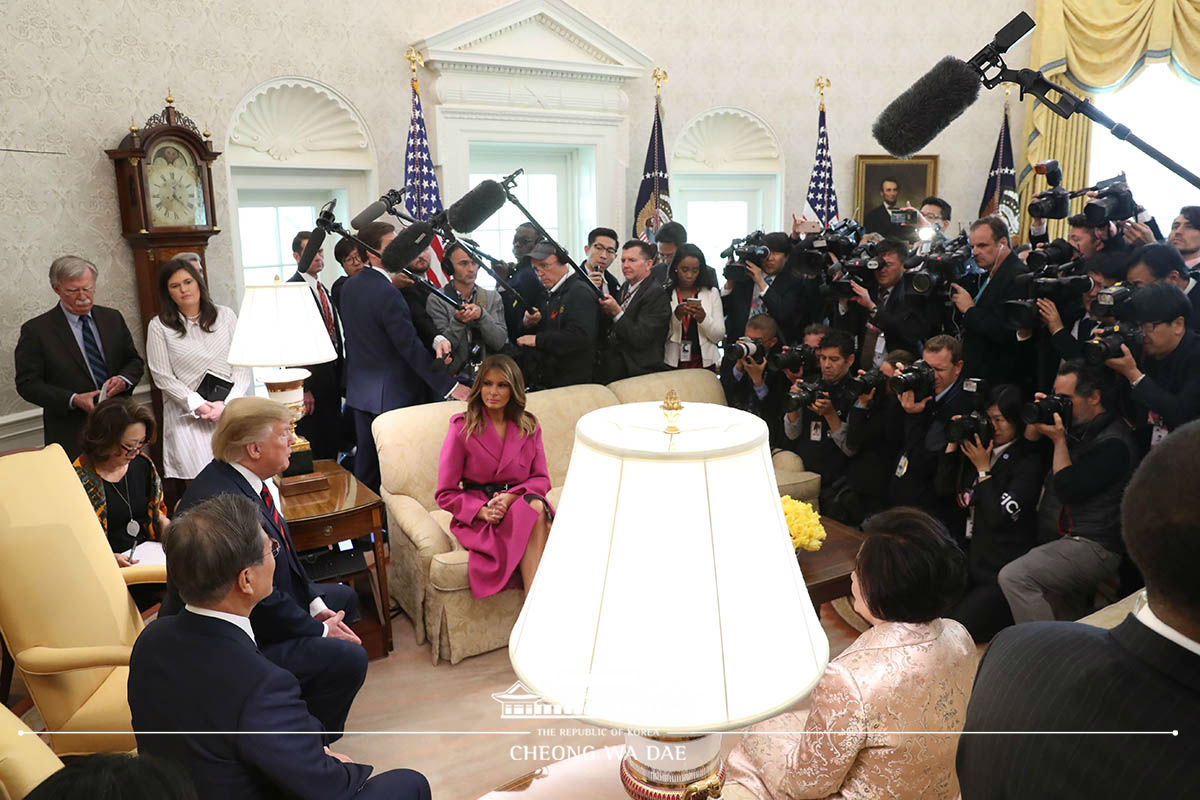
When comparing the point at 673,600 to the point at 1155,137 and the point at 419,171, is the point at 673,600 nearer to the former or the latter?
the point at 419,171

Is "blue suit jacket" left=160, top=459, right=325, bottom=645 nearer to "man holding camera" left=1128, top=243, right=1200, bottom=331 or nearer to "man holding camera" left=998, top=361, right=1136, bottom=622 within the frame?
"man holding camera" left=998, top=361, right=1136, bottom=622

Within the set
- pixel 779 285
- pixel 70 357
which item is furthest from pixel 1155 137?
pixel 70 357

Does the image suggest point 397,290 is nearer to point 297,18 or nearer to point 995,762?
point 297,18

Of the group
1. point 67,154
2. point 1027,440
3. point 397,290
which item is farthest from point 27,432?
point 1027,440

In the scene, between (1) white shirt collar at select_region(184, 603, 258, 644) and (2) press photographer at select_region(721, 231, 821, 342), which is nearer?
(1) white shirt collar at select_region(184, 603, 258, 644)

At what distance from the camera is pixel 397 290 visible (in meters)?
4.14

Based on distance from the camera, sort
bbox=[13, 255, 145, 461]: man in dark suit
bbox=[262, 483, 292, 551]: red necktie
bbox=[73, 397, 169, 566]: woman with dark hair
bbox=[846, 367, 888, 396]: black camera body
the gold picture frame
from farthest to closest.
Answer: the gold picture frame
bbox=[13, 255, 145, 461]: man in dark suit
bbox=[846, 367, 888, 396]: black camera body
bbox=[73, 397, 169, 566]: woman with dark hair
bbox=[262, 483, 292, 551]: red necktie

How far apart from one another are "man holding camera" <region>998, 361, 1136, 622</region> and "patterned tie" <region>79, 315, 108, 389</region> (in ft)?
12.9

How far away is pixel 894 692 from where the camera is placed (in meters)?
1.60

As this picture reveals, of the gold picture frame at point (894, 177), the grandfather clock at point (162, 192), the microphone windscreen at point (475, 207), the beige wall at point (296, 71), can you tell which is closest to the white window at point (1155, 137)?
the beige wall at point (296, 71)

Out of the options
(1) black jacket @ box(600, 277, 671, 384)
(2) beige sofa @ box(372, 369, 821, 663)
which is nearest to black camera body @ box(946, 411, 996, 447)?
(2) beige sofa @ box(372, 369, 821, 663)

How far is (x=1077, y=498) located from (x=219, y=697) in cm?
276

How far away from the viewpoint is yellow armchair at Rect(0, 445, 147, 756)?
2.21 meters

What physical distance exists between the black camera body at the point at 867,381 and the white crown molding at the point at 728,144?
3.31 metres
